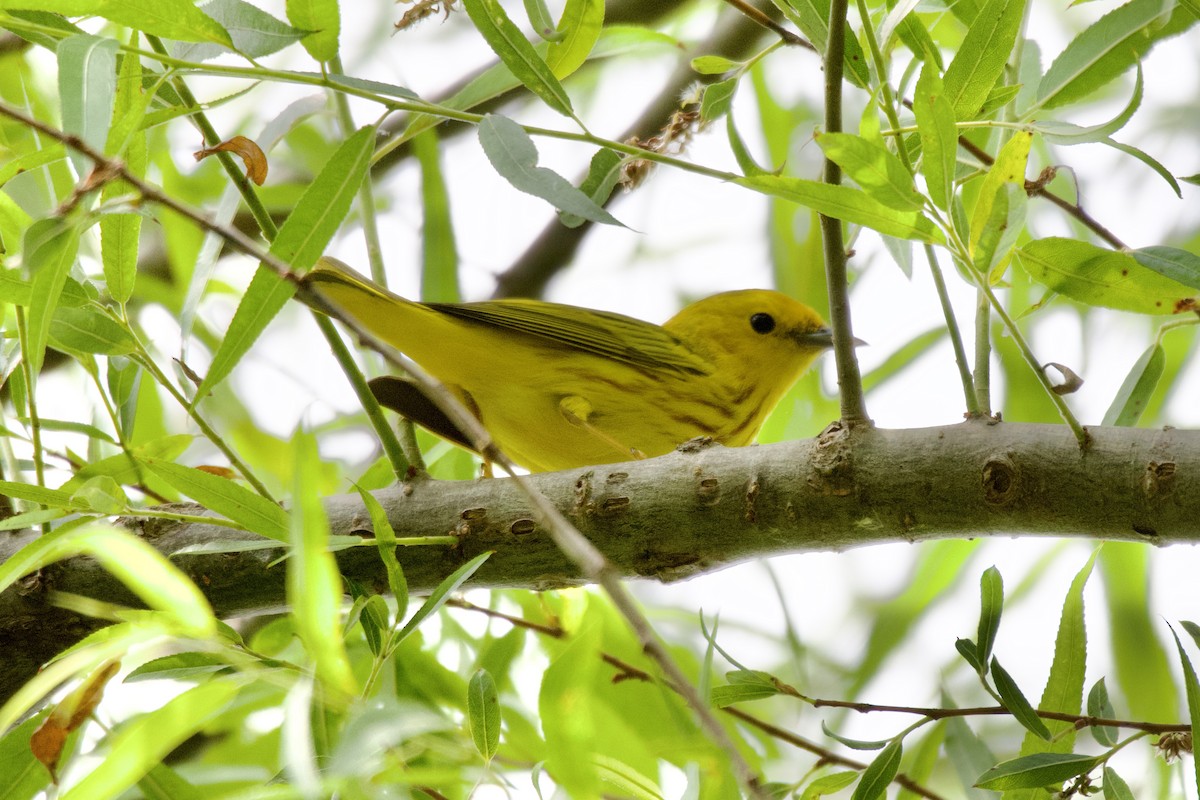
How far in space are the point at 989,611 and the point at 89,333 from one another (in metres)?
1.42

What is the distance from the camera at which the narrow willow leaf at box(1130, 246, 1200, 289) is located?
154 cm

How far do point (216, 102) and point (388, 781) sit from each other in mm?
891

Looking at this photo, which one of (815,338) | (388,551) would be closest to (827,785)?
(388,551)

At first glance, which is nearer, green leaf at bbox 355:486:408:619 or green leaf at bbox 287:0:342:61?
green leaf at bbox 287:0:342:61

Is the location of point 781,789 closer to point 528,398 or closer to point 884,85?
point 884,85

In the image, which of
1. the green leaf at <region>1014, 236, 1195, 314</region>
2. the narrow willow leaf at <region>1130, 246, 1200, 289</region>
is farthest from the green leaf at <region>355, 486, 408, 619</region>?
the narrow willow leaf at <region>1130, 246, 1200, 289</region>

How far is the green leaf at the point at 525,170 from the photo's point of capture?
1.51 m

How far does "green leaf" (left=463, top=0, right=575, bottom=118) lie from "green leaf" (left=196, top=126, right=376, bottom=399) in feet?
0.85

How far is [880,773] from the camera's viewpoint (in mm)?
1715

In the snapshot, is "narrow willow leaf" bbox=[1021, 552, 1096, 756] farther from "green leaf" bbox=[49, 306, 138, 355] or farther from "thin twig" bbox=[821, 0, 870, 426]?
"green leaf" bbox=[49, 306, 138, 355]

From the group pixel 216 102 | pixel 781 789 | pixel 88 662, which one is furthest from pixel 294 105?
pixel 781 789

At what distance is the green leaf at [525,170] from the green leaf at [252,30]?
0.95 ft

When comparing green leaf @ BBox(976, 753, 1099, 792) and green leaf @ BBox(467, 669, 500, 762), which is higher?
green leaf @ BBox(976, 753, 1099, 792)

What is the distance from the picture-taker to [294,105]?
6.03 feet
